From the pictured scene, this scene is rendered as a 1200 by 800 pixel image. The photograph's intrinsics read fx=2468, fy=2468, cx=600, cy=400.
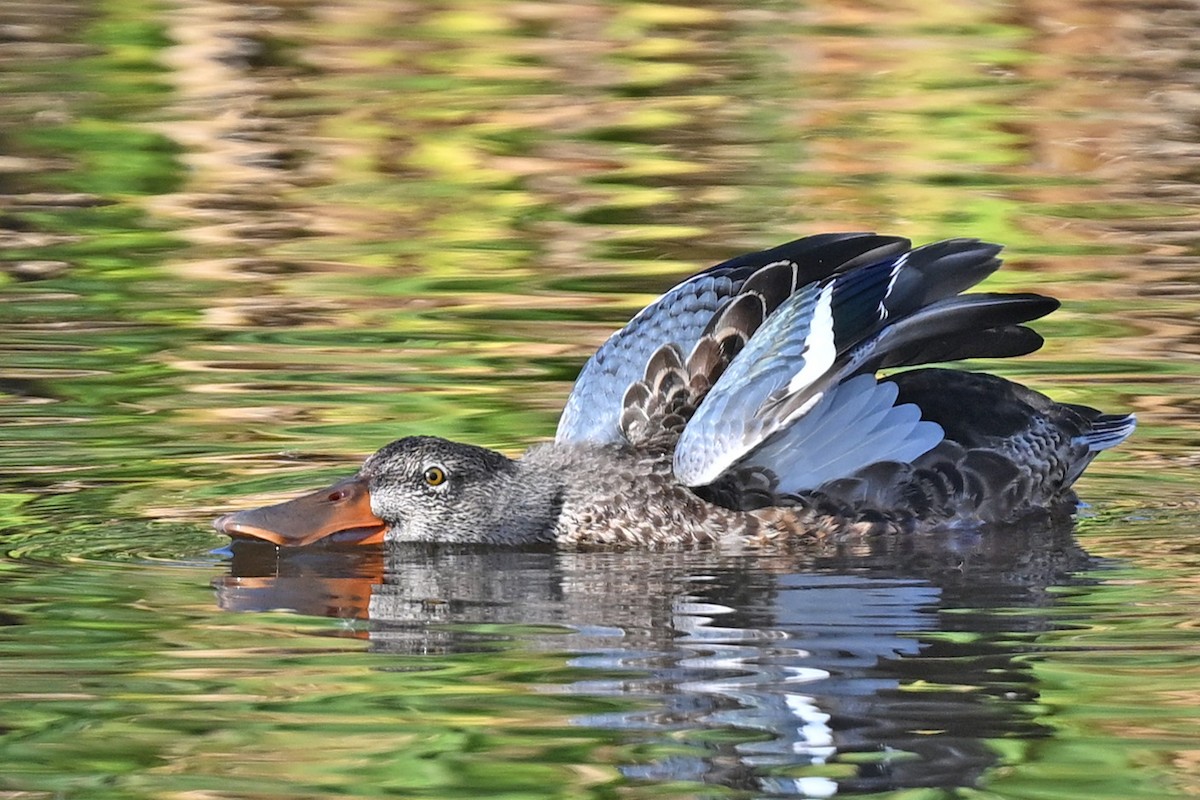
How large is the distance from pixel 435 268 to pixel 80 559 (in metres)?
5.66

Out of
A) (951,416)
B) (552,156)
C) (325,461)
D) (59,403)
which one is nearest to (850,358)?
(951,416)

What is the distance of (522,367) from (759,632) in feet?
13.7

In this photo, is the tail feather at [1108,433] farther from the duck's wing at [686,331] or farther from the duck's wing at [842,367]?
the duck's wing at [686,331]

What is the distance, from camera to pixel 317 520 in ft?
31.0

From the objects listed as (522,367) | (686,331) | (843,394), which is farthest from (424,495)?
(522,367)

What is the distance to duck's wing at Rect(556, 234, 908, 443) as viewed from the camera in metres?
9.80

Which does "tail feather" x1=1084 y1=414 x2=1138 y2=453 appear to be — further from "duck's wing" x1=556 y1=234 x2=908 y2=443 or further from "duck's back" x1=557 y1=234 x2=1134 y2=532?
"duck's wing" x1=556 y1=234 x2=908 y2=443

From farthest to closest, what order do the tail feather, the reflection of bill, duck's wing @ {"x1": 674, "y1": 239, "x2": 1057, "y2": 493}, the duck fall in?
the tail feather → the duck → duck's wing @ {"x1": 674, "y1": 239, "x2": 1057, "y2": 493} → the reflection of bill

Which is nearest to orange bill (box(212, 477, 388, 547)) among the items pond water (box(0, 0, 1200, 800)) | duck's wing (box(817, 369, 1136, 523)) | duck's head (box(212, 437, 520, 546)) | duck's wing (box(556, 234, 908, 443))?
duck's head (box(212, 437, 520, 546))

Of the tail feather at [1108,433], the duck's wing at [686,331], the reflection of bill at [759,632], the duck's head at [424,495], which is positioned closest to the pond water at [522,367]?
the reflection of bill at [759,632]

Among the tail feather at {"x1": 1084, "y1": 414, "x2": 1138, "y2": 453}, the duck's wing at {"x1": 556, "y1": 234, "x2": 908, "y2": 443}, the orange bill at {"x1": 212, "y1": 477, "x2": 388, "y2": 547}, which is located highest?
the duck's wing at {"x1": 556, "y1": 234, "x2": 908, "y2": 443}

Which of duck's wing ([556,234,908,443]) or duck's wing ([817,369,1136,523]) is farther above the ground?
duck's wing ([556,234,908,443])

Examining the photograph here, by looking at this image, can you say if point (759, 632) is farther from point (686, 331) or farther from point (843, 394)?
point (686, 331)

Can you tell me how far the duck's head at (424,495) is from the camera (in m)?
9.58
